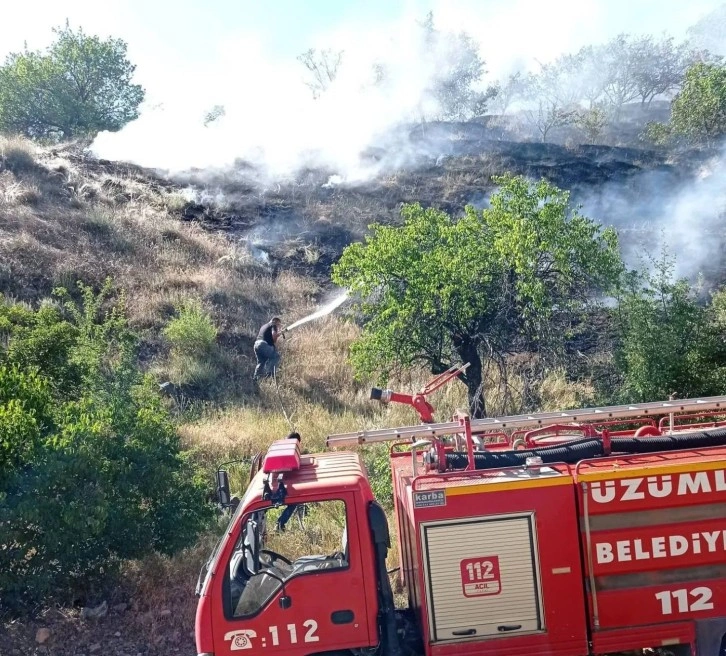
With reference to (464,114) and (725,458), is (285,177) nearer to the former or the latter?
(725,458)

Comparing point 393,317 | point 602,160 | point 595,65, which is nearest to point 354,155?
point 602,160

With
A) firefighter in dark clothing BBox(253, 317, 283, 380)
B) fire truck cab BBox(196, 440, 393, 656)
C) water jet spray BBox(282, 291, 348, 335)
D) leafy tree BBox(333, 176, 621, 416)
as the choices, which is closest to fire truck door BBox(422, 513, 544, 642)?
fire truck cab BBox(196, 440, 393, 656)

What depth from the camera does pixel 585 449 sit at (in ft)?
17.1

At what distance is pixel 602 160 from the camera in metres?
29.0

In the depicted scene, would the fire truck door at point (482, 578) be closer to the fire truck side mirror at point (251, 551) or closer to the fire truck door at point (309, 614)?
the fire truck door at point (309, 614)

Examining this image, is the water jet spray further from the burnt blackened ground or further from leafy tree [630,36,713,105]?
leafy tree [630,36,713,105]

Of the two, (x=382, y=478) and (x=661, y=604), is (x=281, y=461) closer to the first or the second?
(x=661, y=604)

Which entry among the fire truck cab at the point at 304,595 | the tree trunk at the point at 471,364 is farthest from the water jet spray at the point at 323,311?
the fire truck cab at the point at 304,595

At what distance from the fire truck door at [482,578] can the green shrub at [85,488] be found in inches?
132

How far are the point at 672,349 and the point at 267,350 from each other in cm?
744

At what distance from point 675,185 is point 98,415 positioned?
2397 cm

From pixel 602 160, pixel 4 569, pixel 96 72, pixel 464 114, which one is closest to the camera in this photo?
pixel 4 569

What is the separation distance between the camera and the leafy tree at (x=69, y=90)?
102 ft

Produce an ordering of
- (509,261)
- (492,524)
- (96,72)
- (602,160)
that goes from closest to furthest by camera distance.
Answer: (492,524) → (509,261) → (602,160) → (96,72)
